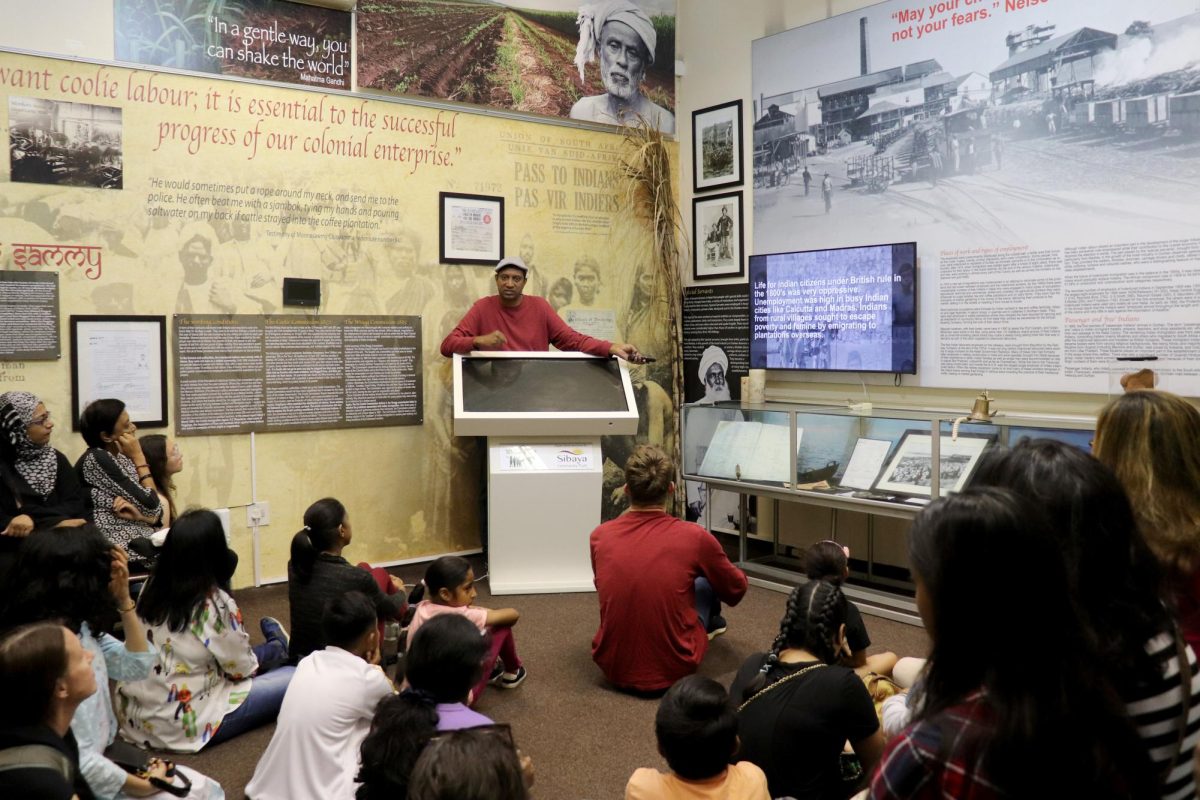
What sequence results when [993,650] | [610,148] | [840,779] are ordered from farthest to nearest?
[610,148], [840,779], [993,650]

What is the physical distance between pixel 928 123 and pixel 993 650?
5073mm

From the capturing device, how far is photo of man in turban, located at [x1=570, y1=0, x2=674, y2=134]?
681 cm

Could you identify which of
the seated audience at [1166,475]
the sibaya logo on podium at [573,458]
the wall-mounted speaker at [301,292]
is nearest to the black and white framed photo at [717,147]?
the sibaya logo on podium at [573,458]

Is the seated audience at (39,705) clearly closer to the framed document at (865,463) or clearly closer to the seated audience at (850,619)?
the seated audience at (850,619)

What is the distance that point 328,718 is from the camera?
2.75 m

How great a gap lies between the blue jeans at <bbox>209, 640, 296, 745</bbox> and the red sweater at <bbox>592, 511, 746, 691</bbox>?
1291 mm

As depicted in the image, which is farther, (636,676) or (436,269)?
(436,269)

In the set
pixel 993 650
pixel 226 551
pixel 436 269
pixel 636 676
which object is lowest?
pixel 636 676

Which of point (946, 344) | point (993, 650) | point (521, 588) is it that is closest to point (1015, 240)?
point (946, 344)

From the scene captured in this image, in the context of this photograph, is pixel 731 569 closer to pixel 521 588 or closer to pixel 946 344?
pixel 521 588

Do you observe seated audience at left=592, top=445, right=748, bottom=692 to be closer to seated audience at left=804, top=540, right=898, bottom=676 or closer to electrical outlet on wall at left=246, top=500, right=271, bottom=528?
seated audience at left=804, top=540, right=898, bottom=676

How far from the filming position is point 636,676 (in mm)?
3861

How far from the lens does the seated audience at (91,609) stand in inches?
99.5

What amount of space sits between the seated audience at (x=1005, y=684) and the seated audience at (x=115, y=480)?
3.99 m
